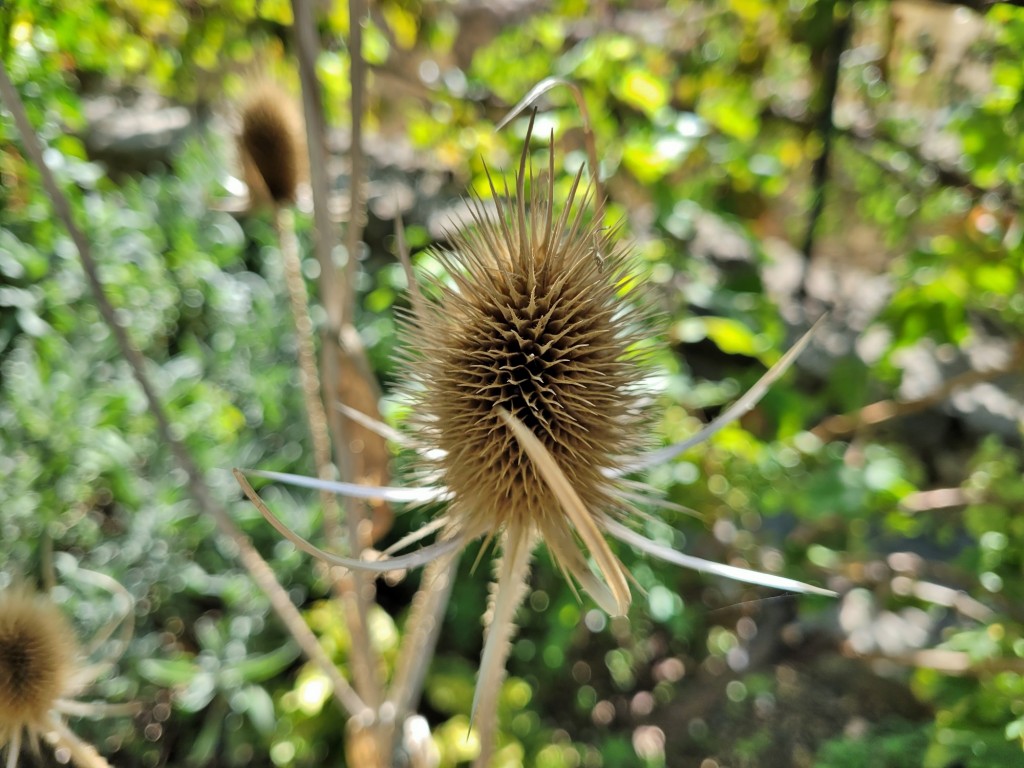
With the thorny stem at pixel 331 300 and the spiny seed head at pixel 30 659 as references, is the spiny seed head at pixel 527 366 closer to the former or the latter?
the thorny stem at pixel 331 300

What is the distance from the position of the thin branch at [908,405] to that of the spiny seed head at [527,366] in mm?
935

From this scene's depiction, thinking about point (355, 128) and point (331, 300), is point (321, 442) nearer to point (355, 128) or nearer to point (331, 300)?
point (331, 300)

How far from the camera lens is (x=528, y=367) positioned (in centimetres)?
59

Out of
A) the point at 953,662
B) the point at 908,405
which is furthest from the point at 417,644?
the point at 908,405

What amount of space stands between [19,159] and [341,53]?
63cm

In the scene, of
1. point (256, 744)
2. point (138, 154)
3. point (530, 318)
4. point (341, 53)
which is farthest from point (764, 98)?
point (138, 154)

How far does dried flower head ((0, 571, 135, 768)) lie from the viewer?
24.3 inches

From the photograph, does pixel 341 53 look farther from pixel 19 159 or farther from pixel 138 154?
pixel 138 154

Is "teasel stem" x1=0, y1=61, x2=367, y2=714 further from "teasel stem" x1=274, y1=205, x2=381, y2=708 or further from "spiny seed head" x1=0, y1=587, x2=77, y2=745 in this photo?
"spiny seed head" x1=0, y1=587, x2=77, y2=745

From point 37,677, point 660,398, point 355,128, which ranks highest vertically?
point 355,128

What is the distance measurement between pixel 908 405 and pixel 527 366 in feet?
3.45

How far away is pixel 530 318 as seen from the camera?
1.90ft

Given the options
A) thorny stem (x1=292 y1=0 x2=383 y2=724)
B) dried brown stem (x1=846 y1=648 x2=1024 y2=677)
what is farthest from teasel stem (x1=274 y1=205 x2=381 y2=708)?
dried brown stem (x1=846 y1=648 x2=1024 y2=677)

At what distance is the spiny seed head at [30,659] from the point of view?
61cm
